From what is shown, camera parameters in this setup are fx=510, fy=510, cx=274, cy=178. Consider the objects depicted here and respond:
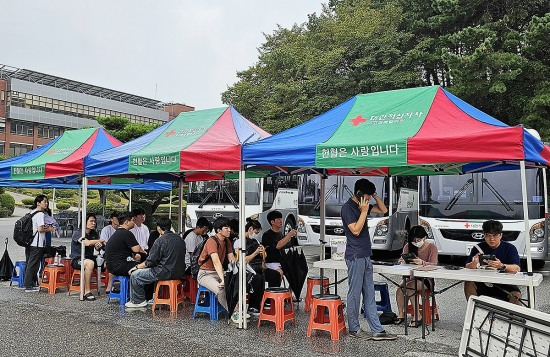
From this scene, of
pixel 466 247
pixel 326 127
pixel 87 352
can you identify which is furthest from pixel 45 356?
pixel 466 247

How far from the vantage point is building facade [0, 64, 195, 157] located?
61.8 metres

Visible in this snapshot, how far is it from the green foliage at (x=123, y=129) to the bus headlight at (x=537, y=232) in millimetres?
17612

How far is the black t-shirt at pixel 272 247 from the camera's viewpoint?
796 cm

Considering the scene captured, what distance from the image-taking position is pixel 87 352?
5605 mm

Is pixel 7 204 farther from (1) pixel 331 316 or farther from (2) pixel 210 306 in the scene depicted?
(1) pixel 331 316

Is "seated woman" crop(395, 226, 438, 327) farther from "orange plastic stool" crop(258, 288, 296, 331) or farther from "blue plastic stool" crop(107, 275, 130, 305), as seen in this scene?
"blue plastic stool" crop(107, 275, 130, 305)

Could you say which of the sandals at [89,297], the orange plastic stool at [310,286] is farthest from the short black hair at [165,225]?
the orange plastic stool at [310,286]

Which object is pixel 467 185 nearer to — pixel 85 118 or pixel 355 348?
pixel 355 348

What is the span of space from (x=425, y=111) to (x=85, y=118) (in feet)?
232

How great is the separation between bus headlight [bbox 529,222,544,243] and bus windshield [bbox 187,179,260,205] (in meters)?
7.80

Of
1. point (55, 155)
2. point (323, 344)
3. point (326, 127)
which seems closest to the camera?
point (323, 344)

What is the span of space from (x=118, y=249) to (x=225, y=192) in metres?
7.67

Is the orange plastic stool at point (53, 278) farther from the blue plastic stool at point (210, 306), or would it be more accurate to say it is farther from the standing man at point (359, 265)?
the standing man at point (359, 265)

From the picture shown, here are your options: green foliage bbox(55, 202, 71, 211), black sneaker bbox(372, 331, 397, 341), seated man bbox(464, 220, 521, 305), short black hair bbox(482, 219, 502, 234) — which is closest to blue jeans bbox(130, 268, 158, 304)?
black sneaker bbox(372, 331, 397, 341)
